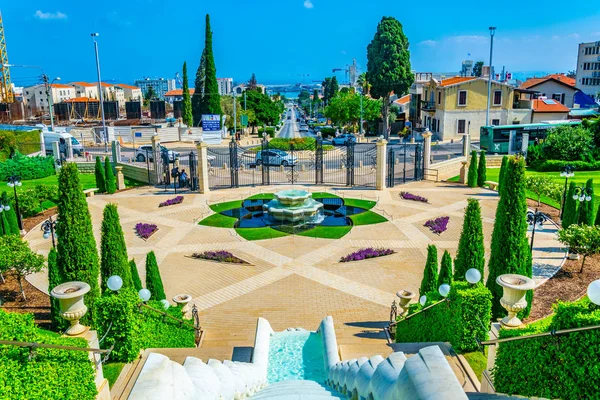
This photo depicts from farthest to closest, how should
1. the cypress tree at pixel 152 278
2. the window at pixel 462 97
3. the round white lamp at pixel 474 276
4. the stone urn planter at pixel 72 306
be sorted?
the window at pixel 462 97 → the cypress tree at pixel 152 278 → the round white lamp at pixel 474 276 → the stone urn planter at pixel 72 306

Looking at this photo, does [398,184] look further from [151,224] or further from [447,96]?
[447,96]

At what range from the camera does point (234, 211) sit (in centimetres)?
2553

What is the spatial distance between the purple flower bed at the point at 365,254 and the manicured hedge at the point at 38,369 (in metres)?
12.7

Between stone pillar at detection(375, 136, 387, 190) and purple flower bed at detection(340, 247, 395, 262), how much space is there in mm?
10590

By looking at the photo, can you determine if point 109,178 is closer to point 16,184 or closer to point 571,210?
point 16,184

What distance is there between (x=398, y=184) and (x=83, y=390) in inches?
1052

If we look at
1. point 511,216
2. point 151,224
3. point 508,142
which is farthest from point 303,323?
point 508,142

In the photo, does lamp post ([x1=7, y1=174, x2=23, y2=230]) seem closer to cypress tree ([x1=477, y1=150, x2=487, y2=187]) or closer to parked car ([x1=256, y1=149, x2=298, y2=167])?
parked car ([x1=256, y1=149, x2=298, y2=167])

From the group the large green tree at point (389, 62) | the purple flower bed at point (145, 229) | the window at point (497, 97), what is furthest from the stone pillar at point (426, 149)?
the window at point (497, 97)

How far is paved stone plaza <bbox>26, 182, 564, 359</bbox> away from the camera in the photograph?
44.9 ft

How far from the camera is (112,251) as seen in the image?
470 inches

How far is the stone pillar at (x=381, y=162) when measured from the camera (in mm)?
28391

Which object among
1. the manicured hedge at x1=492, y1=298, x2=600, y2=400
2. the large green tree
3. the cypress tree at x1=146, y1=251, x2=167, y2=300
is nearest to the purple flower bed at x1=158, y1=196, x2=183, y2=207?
the cypress tree at x1=146, y1=251, x2=167, y2=300

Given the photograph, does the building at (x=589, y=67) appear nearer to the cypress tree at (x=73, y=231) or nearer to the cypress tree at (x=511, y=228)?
the cypress tree at (x=511, y=228)
